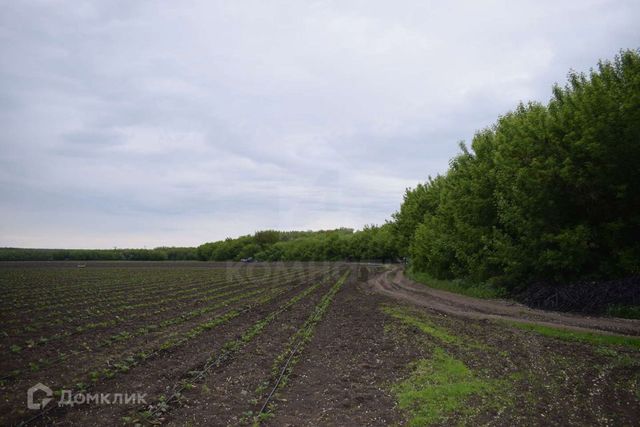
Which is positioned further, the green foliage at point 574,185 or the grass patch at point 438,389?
the green foliage at point 574,185

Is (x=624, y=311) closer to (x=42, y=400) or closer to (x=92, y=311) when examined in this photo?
(x=42, y=400)

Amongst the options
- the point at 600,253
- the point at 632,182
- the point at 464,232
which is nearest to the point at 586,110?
the point at 632,182

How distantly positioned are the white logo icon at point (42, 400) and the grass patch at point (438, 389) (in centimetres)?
868

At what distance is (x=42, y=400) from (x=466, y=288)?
33103mm

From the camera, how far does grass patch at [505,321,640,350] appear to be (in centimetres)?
1575

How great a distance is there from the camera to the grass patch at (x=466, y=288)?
32219 mm

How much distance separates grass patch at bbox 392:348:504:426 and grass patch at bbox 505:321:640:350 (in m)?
6.12

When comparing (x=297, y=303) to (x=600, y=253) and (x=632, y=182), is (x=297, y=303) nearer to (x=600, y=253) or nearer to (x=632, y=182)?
(x=600, y=253)

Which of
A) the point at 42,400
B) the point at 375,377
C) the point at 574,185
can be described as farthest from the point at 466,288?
the point at 42,400

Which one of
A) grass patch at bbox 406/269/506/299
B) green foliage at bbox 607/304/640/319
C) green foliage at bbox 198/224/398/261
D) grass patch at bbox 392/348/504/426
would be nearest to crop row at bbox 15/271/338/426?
grass patch at bbox 392/348/504/426

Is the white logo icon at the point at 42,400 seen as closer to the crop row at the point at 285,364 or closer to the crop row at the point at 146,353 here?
the crop row at the point at 146,353

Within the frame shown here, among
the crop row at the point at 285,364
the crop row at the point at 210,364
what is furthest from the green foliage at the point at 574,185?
the crop row at the point at 210,364

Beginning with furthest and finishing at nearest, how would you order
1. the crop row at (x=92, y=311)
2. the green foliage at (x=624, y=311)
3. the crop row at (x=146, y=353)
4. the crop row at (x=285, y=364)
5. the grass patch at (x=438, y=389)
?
1. the crop row at (x=92, y=311)
2. the green foliage at (x=624, y=311)
3. the crop row at (x=146, y=353)
4. the crop row at (x=285, y=364)
5. the grass patch at (x=438, y=389)

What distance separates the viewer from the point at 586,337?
17.0 metres
